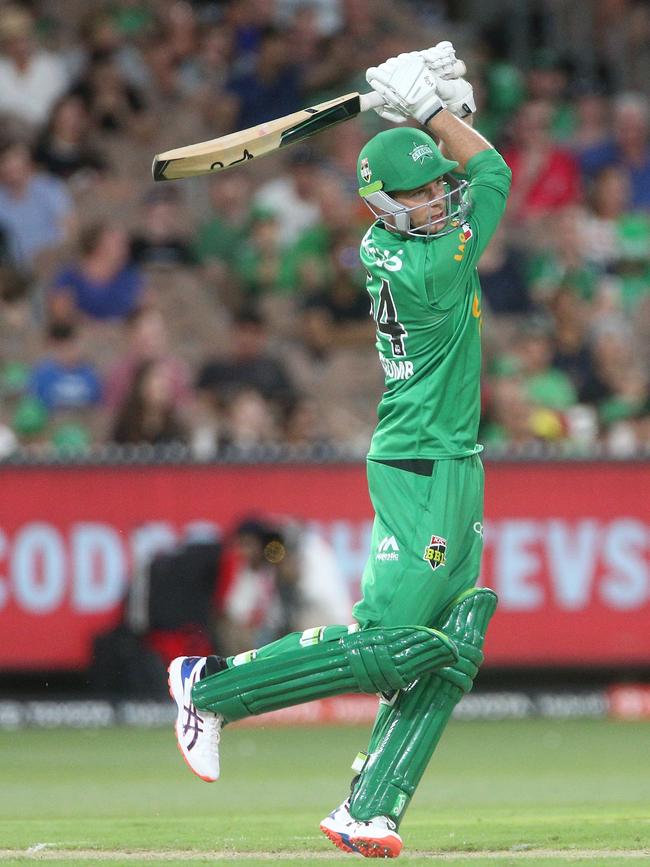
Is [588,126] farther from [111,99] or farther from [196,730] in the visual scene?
[196,730]

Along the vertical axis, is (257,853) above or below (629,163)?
below

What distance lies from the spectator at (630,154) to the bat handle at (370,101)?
31.1ft

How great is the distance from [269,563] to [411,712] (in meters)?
5.53

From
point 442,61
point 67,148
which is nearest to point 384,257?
point 442,61

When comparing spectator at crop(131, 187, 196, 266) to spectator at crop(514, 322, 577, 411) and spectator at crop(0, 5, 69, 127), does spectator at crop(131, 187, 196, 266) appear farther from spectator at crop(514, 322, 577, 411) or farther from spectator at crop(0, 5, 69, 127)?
spectator at crop(514, 322, 577, 411)

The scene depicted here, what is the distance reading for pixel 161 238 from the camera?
14195 mm

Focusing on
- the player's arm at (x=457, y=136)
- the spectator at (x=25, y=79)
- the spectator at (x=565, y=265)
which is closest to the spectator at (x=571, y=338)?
the spectator at (x=565, y=265)

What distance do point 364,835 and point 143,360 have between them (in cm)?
717

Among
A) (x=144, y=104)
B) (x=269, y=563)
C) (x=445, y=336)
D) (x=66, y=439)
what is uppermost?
(x=144, y=104)

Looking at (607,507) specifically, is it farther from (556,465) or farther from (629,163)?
(629,163)

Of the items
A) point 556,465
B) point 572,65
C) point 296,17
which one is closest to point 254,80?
point 296,17

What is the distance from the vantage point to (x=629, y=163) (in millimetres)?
15414

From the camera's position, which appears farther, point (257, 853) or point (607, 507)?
point (607, 507)

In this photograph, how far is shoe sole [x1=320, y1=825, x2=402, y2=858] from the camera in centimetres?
579
